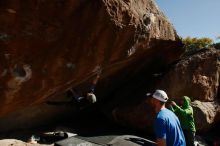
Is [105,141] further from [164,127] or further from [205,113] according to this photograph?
[164,127]

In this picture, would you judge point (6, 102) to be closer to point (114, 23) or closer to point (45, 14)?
point (45, 14)

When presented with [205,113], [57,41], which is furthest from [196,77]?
[57,41]

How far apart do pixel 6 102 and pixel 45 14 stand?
170 centimetres

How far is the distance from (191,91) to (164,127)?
6876 mm

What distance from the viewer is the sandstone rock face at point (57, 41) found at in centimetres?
560

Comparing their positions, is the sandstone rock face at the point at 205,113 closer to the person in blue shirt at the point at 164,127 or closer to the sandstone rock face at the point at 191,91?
the sandstone rock face at the point at 191,91

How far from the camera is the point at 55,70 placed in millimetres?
6316

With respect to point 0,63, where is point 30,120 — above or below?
below

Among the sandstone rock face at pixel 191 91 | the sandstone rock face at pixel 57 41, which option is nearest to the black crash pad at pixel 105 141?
the sandstone rock face at pixel 191 91

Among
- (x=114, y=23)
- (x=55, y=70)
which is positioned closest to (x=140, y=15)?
(x=114, y=23)

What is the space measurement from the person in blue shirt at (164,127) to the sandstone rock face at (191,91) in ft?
19.6

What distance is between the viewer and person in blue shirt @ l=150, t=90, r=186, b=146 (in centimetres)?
444

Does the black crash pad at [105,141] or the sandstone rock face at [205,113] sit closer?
the black crash pad at [105,141]

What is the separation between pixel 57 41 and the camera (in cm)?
605
